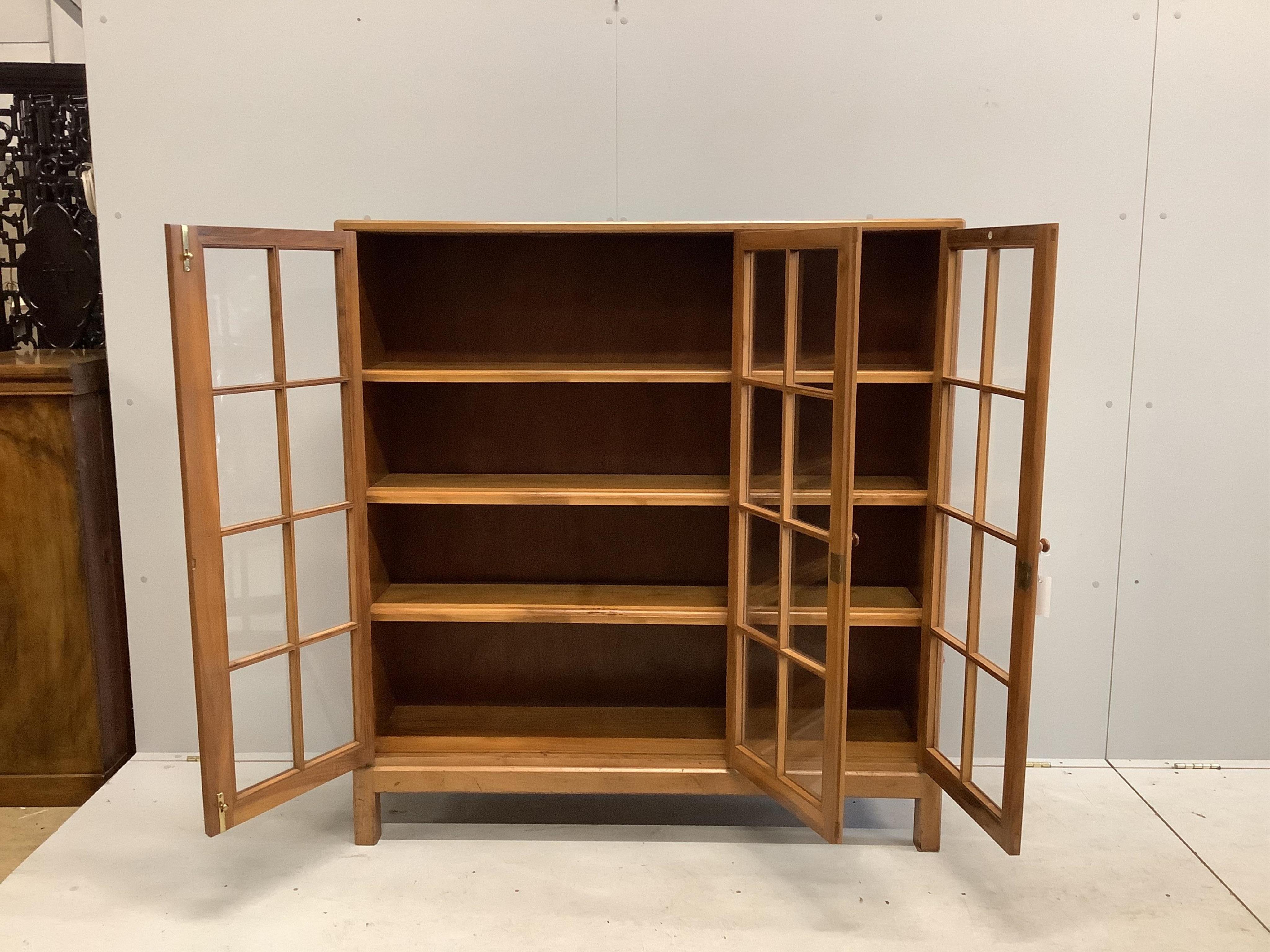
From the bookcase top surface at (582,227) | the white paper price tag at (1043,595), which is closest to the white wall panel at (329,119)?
the bookcase top surface at (582,227)

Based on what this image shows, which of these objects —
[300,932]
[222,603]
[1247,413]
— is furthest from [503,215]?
[1247,413]

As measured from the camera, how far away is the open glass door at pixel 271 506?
2479mm

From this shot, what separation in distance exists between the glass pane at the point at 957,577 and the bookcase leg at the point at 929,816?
0.43m

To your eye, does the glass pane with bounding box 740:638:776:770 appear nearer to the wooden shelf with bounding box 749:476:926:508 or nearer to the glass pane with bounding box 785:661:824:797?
the glass pane with bounding box 785:661:824:797

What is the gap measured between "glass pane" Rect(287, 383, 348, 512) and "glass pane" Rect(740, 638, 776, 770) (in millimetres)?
1425

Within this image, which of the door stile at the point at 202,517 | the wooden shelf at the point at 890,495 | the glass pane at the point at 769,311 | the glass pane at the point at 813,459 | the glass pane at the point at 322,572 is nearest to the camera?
the door stile at the point at 202,517

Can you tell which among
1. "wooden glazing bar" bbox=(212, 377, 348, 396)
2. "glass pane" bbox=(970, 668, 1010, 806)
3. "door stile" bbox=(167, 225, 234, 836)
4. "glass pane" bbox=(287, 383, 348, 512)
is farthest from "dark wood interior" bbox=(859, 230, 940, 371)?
"door stile" bbox=(167, 225, 234, 836)

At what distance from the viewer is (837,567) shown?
2.49m

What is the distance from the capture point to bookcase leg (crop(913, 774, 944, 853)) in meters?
2.92

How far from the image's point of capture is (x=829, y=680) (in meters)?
2.57

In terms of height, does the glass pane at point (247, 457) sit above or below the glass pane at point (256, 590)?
above

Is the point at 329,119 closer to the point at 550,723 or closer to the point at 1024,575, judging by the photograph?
the point at 550,723

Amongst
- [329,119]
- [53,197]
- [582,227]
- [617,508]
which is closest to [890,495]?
[617,508]

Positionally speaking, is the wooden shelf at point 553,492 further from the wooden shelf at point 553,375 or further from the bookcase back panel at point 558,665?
the bookcase back panel at point 558,665
